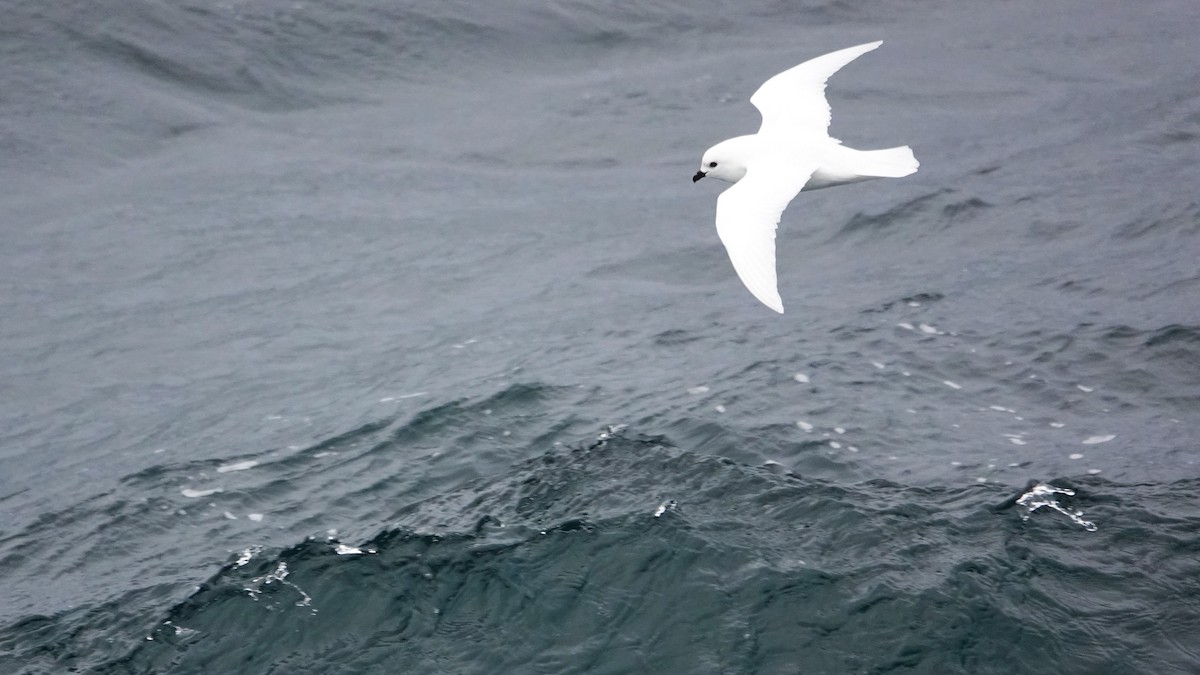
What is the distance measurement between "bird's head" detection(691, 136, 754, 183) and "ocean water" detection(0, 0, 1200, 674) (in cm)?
188

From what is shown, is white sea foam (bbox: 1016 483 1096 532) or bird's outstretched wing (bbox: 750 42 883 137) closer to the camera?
white sea foam (bbox: 1016 483 1096 532)

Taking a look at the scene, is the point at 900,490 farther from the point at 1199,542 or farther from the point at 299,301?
the point at 299,301

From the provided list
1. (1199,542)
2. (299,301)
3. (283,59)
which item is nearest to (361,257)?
(299,301)

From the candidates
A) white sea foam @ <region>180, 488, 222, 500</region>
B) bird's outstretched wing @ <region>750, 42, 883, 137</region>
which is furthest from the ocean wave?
bird's outstretched wing @ <region>750, 42, 883, 137</region>

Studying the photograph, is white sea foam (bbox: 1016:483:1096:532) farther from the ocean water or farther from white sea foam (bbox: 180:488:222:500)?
white sea foam (bbox: 180:488:222:500)

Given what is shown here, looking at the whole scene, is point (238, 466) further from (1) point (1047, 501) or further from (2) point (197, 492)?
(1) point (1047, 501)

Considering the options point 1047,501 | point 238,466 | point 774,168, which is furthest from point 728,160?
point 238,466

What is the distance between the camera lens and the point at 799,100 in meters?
11.9

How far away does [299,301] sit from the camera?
14258mm

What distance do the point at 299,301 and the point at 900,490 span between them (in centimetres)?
750

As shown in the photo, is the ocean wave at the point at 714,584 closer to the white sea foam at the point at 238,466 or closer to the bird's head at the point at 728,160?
the white sea foam at the point at 238,466

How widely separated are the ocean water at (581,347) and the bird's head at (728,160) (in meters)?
1.88

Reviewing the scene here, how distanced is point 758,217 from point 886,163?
137cm

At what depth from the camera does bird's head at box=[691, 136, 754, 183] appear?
416 inches
